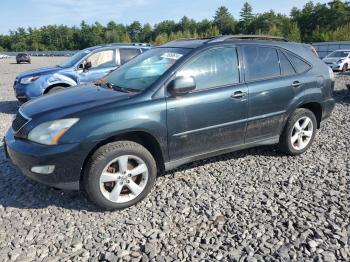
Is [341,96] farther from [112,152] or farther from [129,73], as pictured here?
[112,152]

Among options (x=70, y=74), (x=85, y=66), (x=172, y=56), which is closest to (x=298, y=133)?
(x=172, y=56)

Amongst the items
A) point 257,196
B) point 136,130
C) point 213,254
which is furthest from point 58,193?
point 257,196

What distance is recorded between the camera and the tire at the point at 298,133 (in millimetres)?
4914

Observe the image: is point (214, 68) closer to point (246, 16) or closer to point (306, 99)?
point (306, 99)

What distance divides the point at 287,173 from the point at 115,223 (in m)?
2.38

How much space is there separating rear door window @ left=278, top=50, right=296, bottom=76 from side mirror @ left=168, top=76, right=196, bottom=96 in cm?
161

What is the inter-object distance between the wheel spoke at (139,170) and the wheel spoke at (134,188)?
0.09 meters

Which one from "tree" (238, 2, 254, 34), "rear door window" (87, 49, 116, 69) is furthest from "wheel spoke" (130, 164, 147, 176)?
"tree" (238, 2, 254, 34)

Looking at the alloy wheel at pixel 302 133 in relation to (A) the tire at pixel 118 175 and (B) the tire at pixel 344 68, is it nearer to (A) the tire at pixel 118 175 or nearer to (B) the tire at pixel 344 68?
(A) the tire at pixel 118 175

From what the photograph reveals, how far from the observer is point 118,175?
3.63 metres

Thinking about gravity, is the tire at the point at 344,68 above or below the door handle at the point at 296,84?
below

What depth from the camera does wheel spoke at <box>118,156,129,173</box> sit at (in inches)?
142

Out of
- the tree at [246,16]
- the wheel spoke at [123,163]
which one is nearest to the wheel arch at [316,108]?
the wheel spoke at [123,163]

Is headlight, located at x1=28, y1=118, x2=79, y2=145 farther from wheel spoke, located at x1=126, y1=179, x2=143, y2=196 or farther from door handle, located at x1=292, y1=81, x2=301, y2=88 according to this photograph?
door handle, located at x1=292, y1=81, x2=301, y2=88
